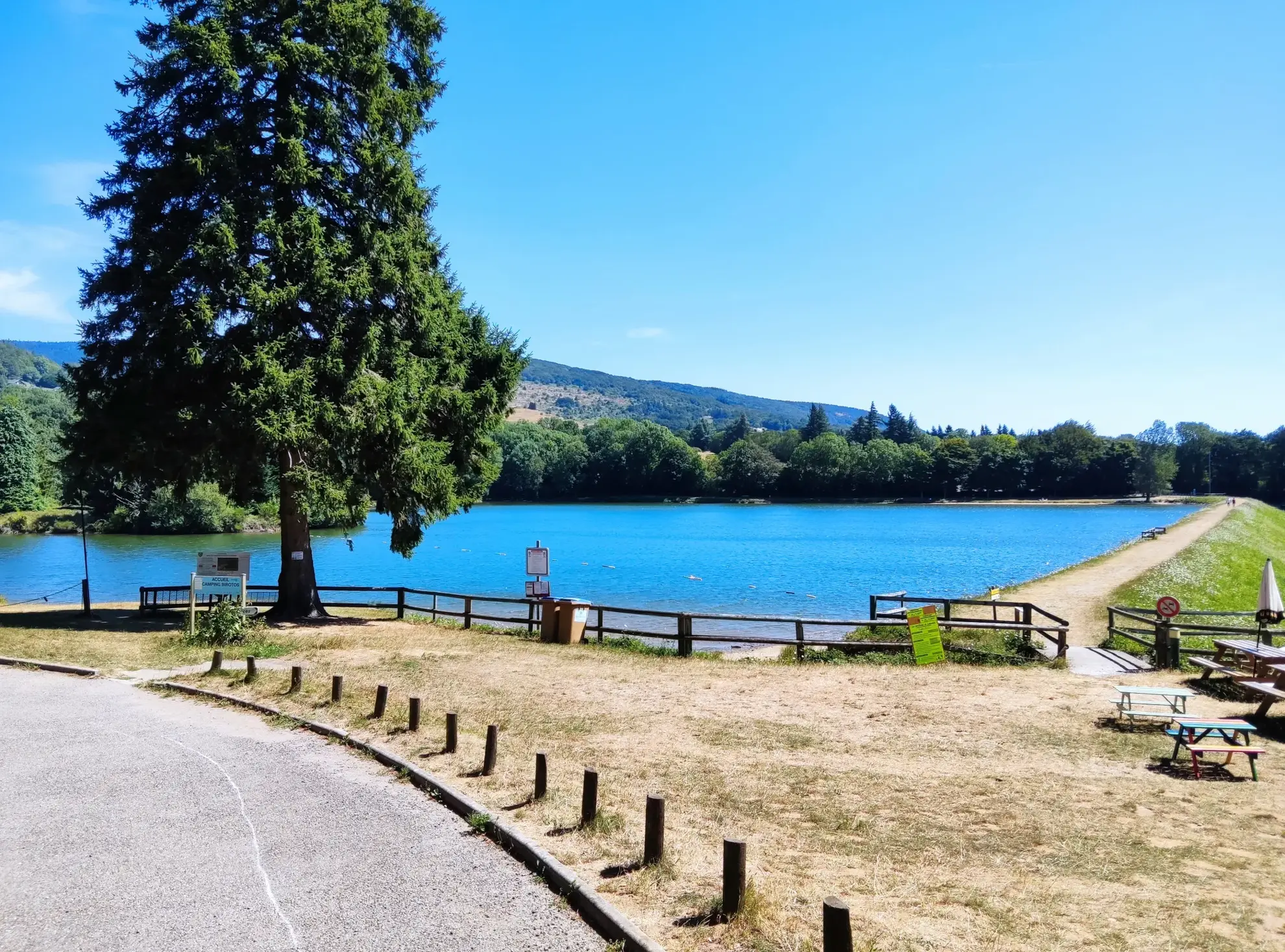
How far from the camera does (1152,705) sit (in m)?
12.8

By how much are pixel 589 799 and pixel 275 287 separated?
60.1ft

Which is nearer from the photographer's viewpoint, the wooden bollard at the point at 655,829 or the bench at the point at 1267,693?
the wooden bollard at the point at 655,829

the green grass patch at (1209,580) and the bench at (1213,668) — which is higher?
the bench at (1213,668)

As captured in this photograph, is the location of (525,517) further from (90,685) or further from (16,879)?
(16,879)

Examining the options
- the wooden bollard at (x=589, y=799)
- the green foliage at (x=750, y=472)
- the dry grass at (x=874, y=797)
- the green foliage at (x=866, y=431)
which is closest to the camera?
the dry grass at (x=874, y=797)

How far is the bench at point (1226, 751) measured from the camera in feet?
31.2

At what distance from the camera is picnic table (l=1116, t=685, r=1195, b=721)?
1194cm

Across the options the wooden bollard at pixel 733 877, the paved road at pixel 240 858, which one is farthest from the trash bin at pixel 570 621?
the wooden bollard at pixel 733 877

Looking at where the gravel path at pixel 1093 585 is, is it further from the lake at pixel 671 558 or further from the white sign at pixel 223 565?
the white sign at pixel 223 565

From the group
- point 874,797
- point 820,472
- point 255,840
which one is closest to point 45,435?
point 820,472

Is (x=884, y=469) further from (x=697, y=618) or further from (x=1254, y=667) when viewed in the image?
(x=1254, y=667)

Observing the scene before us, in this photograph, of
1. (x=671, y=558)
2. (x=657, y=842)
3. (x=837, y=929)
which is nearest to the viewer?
(x=837, y=929)

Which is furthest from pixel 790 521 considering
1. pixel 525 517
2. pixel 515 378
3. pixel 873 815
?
pixel 873 815

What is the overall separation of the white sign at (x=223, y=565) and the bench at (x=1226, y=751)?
19680mm
